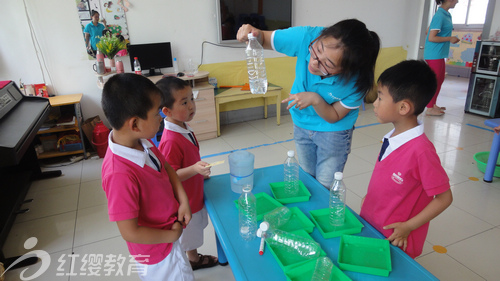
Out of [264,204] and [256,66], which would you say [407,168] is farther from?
[256,66]

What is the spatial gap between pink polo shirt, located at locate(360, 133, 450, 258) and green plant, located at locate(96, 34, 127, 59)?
3.14 metres

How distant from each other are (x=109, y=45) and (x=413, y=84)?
10.4 ft

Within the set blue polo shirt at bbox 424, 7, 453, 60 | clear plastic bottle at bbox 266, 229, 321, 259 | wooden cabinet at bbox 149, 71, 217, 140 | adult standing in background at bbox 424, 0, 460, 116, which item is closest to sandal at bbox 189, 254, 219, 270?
clear plastic bottle at bbox 266, 229, 321, 259

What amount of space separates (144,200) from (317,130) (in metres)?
0.87

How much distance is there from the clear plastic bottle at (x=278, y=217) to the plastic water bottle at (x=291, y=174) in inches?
6.8

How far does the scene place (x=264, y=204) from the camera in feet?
4.20

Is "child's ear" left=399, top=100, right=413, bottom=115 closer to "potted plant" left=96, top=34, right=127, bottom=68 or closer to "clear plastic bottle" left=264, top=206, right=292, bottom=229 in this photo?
"clear plastic bottle" left=264, top=206, right=292, bottom=229

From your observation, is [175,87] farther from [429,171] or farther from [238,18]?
[238,18]

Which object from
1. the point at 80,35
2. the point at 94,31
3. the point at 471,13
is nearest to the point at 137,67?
the point at 94,31

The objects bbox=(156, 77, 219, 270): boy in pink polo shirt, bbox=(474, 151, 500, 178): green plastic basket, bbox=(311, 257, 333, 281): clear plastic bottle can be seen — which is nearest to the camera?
bbox=(311, 257, 333, 281): clear plastic bottle

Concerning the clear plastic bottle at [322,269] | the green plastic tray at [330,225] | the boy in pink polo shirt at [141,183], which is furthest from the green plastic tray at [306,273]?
the boy in pink polo shirt at [141,183]

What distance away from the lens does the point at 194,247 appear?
171 centimetres

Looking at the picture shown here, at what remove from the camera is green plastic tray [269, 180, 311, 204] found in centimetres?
130

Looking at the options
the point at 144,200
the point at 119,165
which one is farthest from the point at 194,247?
the point at 119,165
